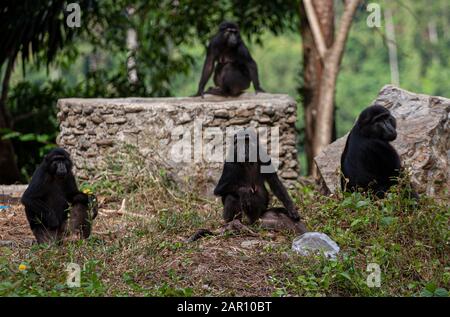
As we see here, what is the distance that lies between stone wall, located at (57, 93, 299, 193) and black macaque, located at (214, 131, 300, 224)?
8.99 feet

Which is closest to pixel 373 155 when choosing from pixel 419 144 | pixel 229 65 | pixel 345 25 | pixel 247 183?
pixel 419 144

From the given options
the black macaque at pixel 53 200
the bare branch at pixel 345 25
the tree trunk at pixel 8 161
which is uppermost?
the bare branch at pixel 345 25

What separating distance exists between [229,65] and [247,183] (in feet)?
16.0

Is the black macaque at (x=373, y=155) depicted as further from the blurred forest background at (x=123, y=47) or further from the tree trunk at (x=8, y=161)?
the tree trunk at (x=8, y=161)

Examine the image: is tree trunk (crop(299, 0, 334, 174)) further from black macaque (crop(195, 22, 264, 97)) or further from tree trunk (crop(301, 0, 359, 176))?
black macaque (crop(195, 22, 264, 97))

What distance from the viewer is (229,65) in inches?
528

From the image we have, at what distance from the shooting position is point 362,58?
51.0 meters

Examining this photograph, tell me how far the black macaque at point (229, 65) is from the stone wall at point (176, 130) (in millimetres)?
825

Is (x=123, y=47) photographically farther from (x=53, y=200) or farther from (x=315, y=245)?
(x=315, y=245)

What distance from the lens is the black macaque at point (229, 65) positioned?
13.2m

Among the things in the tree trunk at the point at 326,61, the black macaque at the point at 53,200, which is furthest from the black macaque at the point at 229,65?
the black macaque at the point at 53,200

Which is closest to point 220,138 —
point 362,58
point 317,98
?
point 317,98
